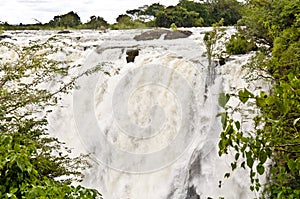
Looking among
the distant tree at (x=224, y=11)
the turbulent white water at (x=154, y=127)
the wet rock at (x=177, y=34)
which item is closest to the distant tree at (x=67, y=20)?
the distant tree at (x=224, y=11)

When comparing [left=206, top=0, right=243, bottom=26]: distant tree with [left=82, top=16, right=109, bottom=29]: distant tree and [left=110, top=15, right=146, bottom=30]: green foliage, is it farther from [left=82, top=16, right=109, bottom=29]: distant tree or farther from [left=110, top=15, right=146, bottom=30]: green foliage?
[left=82, top=16, right=109, bottom=29]: distant tree

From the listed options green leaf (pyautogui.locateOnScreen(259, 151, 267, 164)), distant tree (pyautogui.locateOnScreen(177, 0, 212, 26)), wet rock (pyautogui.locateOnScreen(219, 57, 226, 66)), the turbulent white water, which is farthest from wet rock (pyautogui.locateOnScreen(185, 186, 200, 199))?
distant tree (pyautogui.locateOnScreen(177, 0, 212, 26))

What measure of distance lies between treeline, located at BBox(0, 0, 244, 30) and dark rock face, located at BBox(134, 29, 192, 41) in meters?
3.72

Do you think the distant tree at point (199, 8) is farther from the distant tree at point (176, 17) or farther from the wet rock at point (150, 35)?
the wet rock at point (150, 35)

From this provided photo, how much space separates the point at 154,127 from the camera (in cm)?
685

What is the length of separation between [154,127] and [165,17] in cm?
846

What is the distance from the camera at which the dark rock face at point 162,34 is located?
973 cm

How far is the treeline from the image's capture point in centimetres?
1445

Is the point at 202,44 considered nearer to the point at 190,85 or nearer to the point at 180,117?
the point at 190,85

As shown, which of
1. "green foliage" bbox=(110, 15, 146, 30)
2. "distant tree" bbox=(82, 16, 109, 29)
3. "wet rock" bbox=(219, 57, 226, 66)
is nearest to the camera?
"wet rock" bbox=(219, 57, 226, 66)

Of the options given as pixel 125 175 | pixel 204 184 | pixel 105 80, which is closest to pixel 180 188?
pixel 204 184

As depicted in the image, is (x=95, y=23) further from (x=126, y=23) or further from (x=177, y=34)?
(x=177, y=34)

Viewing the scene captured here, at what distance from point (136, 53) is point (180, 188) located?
3.20 m

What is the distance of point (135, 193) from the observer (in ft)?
20.5
